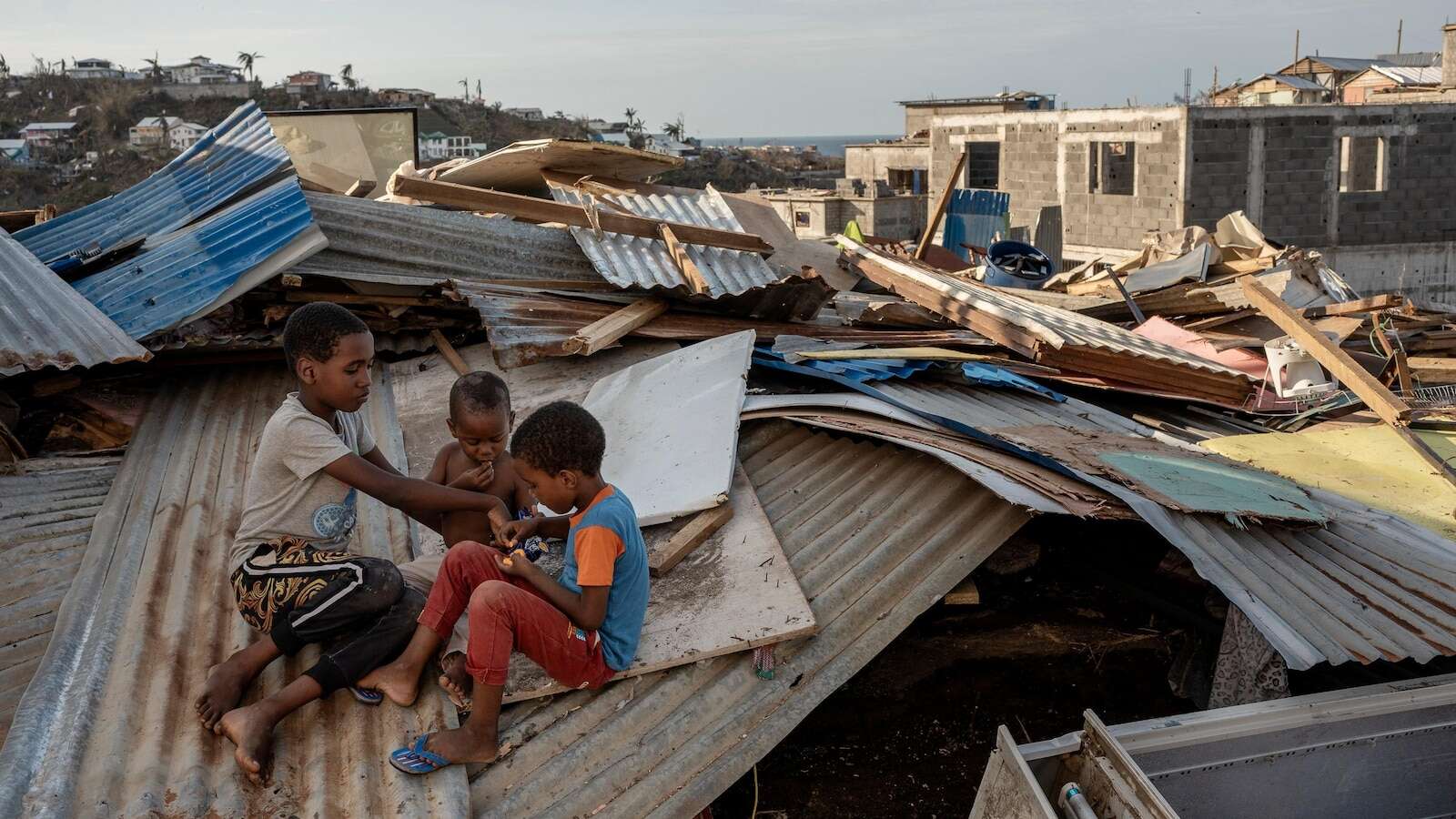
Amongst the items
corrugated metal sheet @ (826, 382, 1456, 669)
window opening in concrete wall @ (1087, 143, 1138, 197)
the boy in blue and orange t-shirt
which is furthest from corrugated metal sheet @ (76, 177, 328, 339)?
window opening in concrete wall @ (1087, 143, 1138, 197)

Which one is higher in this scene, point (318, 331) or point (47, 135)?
point (47, 135)

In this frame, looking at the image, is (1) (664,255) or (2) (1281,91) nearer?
(1) (664,255)

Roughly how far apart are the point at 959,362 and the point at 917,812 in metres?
2.46

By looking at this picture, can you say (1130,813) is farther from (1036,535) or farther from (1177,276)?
(1177,276)

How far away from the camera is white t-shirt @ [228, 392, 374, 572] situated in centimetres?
328

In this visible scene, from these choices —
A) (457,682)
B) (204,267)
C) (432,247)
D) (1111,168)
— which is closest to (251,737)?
(457,682)

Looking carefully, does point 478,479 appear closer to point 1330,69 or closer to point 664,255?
point 664,255

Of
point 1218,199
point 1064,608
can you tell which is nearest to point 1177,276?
point 1064,608

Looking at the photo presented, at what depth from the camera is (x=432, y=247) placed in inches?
253

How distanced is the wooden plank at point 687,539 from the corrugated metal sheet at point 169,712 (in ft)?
2.94

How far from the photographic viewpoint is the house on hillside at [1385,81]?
29.2 meters

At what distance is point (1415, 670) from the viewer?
3986mm

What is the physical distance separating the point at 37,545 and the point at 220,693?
A: 170 centimetres

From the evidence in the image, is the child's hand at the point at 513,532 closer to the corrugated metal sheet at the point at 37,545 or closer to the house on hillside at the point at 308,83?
the corrugated metal sheet at the point at 37,545
